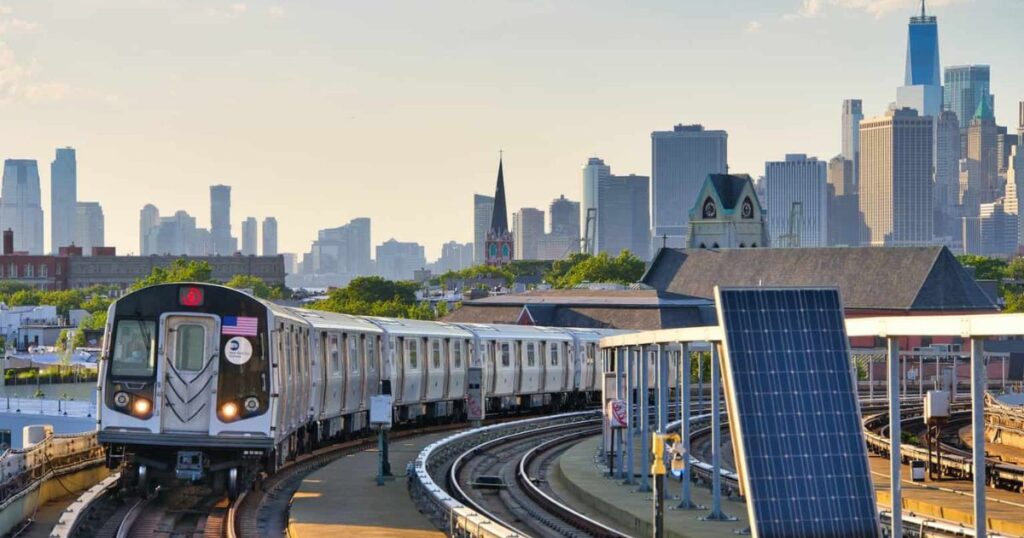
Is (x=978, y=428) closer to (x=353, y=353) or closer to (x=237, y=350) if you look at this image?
(x=237, y=350)

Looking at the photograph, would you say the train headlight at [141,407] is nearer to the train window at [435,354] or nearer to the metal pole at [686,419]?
the metal pole at [686,419]

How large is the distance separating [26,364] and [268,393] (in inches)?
4177

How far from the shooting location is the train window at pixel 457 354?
2238 inches

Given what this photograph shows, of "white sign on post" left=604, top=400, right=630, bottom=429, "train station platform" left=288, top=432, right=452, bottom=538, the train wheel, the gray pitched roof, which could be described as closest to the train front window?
the train wheel

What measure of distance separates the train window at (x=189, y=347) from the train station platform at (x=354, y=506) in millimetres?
3051

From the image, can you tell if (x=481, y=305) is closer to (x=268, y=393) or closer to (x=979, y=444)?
(x=268, y=393)

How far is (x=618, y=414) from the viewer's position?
38.2 meters

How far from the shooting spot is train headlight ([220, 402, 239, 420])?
3188 cm

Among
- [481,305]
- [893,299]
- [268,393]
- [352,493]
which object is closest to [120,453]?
[268,393]

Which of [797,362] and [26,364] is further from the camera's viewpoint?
[26,364]

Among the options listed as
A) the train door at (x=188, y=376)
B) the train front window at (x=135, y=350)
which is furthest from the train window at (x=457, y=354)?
the train front window at (x=135, y=350)

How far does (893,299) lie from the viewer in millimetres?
146250

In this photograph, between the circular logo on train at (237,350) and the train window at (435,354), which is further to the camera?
the train window at (435,354)

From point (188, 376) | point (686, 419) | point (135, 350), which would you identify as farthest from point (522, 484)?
point (135, 350)
